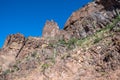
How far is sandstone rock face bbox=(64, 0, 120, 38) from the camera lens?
42469 millimetres

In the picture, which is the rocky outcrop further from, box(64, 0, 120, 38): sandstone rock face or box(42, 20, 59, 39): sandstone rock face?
box(42, 20, 59, 39): sandstone rock face

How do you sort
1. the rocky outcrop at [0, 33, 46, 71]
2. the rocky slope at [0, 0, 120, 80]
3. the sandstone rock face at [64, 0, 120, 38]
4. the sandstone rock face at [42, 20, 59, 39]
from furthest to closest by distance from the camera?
the sandstone rock face at [42, 20, 59, 39] < the rocky outcrop at [0, 33, 46, 71] < the sandstone rock face at [64, 0, 120, 38] < the rocky slope at [0, 0, 120, 80]

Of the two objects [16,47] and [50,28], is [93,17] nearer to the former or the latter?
[16,47]

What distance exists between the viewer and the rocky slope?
102ft

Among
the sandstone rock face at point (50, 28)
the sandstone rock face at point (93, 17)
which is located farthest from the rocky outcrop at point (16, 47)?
the sandstone rock face at point (50, 28)

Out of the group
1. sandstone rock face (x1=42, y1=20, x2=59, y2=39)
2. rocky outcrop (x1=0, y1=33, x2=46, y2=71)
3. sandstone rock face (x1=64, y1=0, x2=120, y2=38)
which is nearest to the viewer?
sandstone rock face (x1=64, y1=0, x2=120, y2=38)

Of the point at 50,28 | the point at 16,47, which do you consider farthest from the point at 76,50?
the point at 50,28

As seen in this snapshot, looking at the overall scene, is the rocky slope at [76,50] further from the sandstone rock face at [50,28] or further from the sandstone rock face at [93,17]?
the sandstone rock face at [50,28]

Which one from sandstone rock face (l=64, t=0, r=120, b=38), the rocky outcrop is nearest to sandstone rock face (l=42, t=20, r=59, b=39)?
the rocky outcrop

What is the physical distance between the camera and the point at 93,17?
44.5m

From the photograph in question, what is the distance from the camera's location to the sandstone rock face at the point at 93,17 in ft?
139

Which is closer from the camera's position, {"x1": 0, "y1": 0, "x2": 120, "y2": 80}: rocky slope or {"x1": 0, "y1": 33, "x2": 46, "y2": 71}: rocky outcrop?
{"x1": 0, "y1": 0, "x2": 120, "y2": 80}: rocky slope

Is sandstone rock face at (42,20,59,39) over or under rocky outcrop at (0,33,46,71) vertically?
over

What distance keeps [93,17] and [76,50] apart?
10610mm
